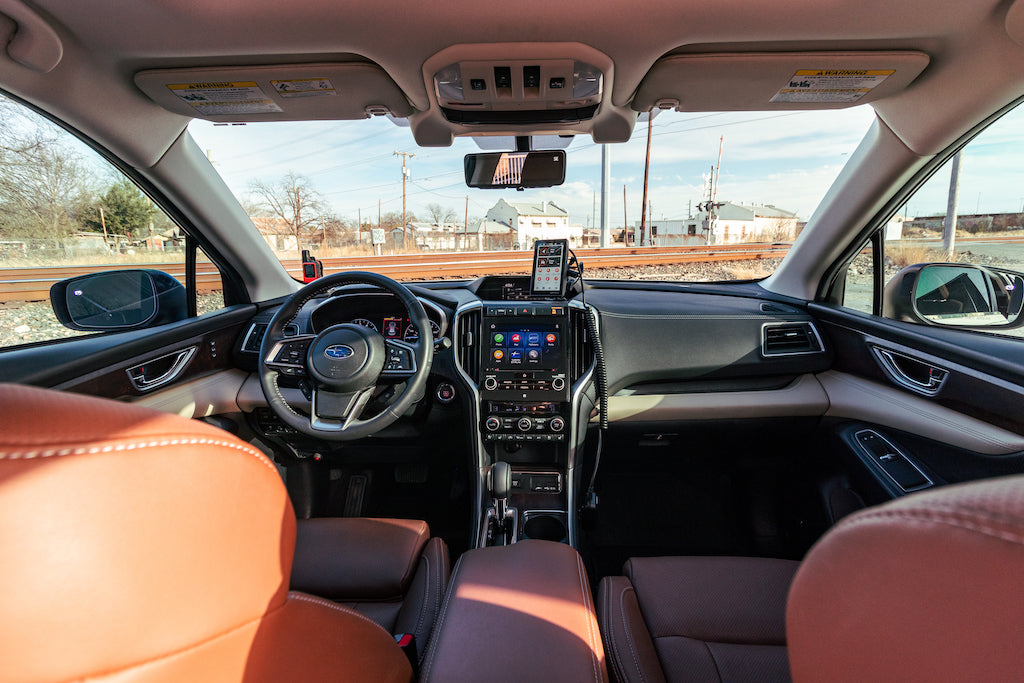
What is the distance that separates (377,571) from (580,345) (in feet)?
4.70

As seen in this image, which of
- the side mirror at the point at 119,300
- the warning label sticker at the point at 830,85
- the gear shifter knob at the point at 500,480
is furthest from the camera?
the gear shifter knob at the point at 500,480

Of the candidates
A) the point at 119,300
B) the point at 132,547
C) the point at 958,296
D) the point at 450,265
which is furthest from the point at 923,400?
the point at 119,300

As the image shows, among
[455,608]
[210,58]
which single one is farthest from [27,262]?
[455,608]

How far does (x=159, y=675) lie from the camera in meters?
0.46

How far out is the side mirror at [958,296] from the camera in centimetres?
192

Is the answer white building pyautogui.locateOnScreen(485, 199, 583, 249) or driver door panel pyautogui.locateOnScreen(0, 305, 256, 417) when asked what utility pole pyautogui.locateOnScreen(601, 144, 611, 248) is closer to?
white building pyautogui.locateOnScreen(485, 199, 583, 249)

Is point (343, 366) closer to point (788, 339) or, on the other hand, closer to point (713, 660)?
point (713, 660)

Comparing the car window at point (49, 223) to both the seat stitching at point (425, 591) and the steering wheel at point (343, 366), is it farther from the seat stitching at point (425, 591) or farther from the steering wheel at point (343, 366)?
the seat stitching at point (425, 591)

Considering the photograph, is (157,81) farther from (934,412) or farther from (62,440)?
(934,412)

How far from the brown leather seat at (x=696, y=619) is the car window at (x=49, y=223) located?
2.37 metres

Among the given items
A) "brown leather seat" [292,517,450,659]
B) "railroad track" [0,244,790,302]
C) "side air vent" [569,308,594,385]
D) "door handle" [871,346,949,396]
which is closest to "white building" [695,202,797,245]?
"railroad track" [0,244,790,302]

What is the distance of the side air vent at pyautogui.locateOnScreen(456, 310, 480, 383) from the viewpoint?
2523 millimetres

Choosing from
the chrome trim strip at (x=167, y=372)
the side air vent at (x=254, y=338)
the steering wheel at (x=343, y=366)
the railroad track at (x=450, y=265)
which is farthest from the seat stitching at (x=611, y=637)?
the side air vent at (x=254, y=338)

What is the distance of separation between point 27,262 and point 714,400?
10.4ft
